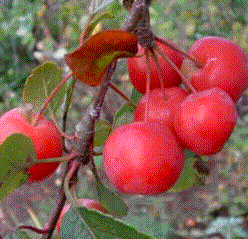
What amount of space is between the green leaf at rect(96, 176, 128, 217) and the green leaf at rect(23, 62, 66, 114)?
190 mm

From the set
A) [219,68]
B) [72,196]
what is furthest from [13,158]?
[219,68]

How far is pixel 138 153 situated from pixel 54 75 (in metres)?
0.29

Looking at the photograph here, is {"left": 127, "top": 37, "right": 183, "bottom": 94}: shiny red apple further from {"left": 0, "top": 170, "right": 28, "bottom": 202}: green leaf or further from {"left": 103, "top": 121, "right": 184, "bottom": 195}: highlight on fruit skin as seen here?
{"left": 0, "top": 170, "right": 28, "bottom": 202}: green leaf

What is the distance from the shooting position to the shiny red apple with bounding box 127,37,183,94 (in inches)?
30.3

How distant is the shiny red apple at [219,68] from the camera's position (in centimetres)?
71

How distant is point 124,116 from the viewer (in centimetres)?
87

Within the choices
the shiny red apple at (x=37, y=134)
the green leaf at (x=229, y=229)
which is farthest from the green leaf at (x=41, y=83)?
the green leaf at (x=229, y=229)

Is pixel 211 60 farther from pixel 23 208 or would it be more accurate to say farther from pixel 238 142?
pixel 23 208

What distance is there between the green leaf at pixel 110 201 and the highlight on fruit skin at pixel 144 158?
20 cm

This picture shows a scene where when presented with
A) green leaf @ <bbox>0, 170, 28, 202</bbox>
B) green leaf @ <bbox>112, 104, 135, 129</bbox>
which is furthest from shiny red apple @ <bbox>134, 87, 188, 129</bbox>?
green leaf @ <bbox>0, 170, 28, 202</bbox>

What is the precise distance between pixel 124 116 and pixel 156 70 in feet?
0.47

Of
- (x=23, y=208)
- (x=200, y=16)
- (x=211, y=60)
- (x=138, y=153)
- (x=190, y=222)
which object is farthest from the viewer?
(x=23, y=208)

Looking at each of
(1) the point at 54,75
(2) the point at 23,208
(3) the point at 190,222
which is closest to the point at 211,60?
(1) the point at 54,75

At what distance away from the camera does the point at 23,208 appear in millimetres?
3947
